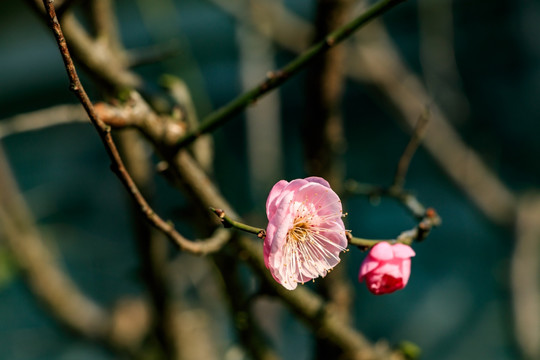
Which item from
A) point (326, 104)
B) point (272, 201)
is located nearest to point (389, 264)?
point (272, 201)

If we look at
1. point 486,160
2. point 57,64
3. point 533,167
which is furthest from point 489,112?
point 57,64

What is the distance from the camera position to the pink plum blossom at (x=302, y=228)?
46cm

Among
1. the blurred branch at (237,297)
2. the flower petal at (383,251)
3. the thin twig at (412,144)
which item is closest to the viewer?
the flower petal at (383,251)

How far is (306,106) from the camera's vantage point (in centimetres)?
91

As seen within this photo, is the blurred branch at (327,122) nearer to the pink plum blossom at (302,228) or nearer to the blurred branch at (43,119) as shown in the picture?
the pink plum blossom at (302,228)

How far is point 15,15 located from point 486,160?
2.84m

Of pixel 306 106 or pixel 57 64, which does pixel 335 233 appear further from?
pixel 57 64

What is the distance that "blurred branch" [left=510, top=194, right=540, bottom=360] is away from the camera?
4.48ft

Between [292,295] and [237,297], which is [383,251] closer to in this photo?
[292,295]

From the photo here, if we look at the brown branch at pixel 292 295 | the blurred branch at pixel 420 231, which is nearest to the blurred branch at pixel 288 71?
the brown branch at pixel 292 295

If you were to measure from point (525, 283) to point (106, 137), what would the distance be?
128 centimetres

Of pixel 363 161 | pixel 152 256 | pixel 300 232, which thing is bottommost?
pixel 363 161

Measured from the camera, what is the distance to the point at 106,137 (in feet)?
1.40

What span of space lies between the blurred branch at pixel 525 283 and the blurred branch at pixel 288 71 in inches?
43.4
